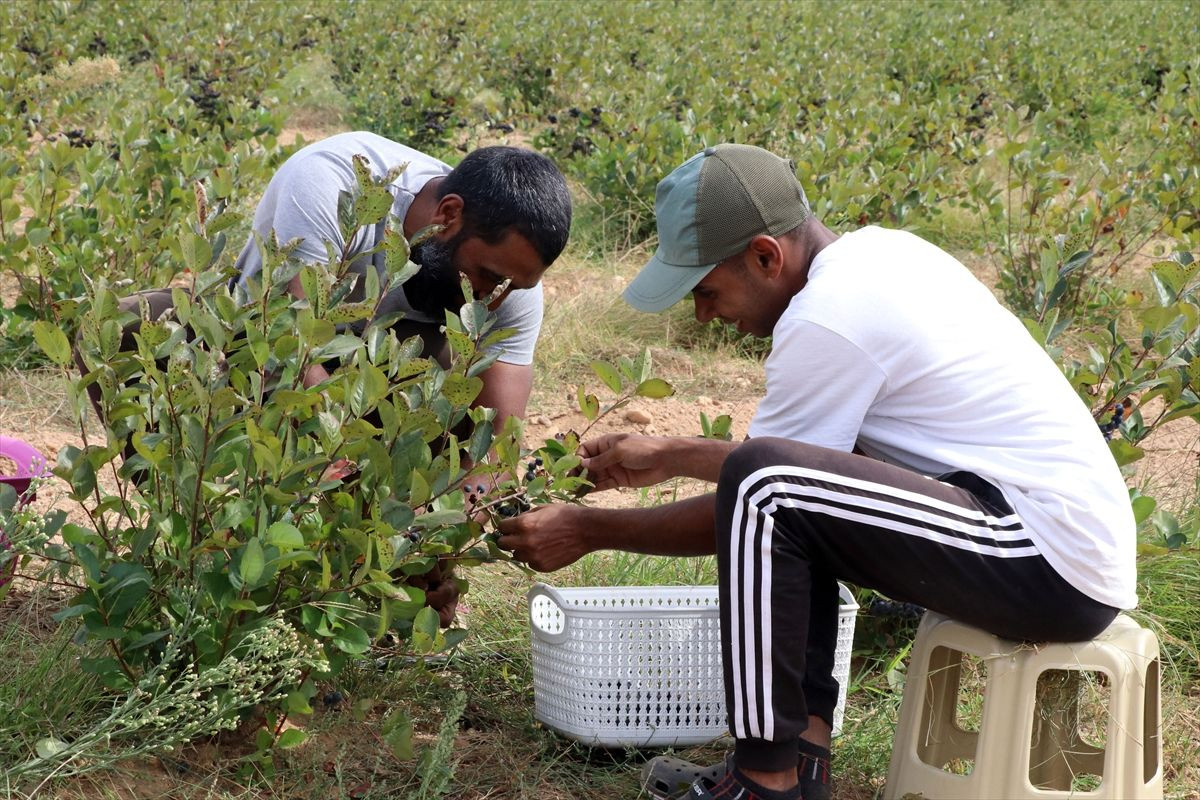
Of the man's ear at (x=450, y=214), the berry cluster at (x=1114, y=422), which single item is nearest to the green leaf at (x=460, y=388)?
the man's ear at (x=450, y=214)

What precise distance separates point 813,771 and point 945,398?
0.71m

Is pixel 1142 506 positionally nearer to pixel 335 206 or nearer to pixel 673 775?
pixel 673 775

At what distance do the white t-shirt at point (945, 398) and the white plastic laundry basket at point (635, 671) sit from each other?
464 millimetres

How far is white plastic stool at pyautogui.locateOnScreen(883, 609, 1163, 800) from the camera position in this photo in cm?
219

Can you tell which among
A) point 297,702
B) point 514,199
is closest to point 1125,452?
point 514,199

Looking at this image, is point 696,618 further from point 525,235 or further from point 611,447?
point 525,235

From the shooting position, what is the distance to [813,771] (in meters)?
2.34

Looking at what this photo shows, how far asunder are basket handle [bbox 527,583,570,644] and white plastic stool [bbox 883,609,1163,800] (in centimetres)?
64

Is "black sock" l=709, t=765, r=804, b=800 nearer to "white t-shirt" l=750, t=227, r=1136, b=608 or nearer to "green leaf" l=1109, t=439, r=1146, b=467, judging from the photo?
"white t-shirt" l=750, t=227, r=1136, b=608

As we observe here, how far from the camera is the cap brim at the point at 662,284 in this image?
91.0 inches

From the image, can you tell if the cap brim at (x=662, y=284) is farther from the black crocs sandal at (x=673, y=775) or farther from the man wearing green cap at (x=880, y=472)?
the black crocs sandal at (x=673, y=775)

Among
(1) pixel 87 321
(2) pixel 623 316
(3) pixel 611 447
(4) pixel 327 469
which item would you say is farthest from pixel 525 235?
(2) pixel 623 316

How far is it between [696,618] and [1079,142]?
8597 millimetres

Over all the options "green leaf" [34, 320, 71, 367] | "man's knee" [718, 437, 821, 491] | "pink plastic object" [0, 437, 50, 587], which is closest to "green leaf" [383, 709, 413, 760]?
"man's knee" [718, 437, 821, 491]
